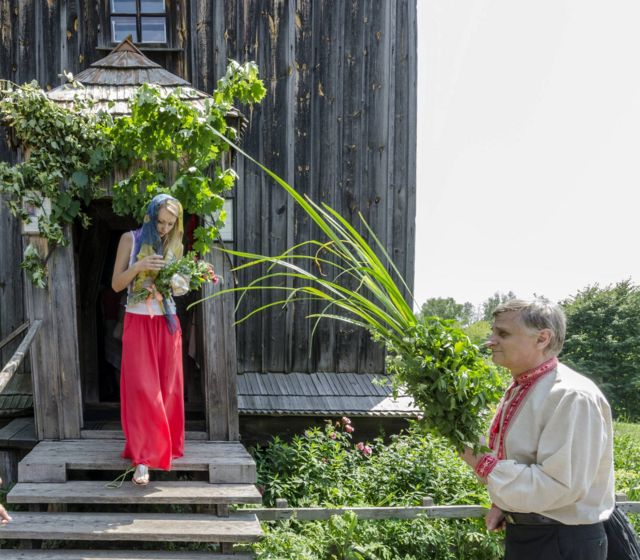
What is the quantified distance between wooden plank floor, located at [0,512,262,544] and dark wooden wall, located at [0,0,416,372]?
2712 millimetres

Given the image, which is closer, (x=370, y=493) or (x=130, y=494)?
(x=130, y=494)

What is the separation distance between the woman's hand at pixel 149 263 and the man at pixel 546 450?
2501mm

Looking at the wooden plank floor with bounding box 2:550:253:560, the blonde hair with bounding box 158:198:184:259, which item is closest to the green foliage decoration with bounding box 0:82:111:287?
the blonde hair with bounding box 158:198:184:259

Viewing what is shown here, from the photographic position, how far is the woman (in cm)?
425

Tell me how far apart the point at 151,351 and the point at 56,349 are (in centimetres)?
89

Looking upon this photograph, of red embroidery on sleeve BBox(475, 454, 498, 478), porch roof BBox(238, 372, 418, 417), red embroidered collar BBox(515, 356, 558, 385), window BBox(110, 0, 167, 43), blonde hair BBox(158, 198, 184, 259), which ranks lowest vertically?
porch roof BBox(238, 372, 418, 417)

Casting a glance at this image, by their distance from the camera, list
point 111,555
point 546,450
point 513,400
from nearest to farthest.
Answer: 1. point 546,450
2. point 513,400
3. point 111,555

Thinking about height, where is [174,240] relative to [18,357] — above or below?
above

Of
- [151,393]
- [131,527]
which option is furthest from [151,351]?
[131,527]

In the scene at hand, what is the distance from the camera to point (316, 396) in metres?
6.43

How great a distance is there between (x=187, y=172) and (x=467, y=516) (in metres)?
3.28

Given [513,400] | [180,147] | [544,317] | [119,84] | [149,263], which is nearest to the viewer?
[544,317]

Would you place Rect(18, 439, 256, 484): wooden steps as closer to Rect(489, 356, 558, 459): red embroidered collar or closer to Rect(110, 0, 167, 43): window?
Rect(489, 356, 558, 459): red embroidered collar

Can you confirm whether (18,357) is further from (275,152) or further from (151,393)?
(275,152)
